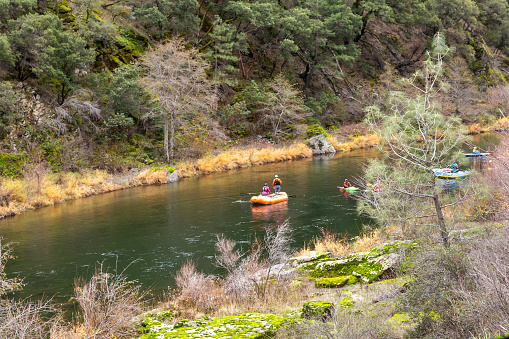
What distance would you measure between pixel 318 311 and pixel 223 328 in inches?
58.7

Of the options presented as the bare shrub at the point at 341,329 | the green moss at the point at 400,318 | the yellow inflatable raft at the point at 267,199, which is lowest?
the yellow inflatable raft at the point at 267,199

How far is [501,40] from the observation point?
69188mm

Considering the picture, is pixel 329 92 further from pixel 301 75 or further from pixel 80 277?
pixel 80 277

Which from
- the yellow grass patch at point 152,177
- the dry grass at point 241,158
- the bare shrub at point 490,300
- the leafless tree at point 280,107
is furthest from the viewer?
the leafless tree at point 280,107

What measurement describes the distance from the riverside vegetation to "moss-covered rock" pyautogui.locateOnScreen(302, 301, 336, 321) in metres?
0.04

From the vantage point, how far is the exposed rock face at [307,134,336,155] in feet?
138

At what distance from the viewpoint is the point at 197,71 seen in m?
35.2

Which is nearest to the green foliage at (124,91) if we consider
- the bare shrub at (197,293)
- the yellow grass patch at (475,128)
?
the bare shrub at (197,293)

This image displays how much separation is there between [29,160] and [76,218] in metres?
9.08

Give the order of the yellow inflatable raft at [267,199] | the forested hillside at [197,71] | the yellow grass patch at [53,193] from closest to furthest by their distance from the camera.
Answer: the yellow inflatable raft at [267,199] < the yellow grass patch at [53,193] < the forested hillside at [197,71]

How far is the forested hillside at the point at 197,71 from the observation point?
29.3 meters

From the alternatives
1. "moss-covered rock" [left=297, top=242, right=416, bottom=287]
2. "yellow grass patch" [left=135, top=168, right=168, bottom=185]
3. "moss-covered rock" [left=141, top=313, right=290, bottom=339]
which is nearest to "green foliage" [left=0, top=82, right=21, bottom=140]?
"yellow grass patch" [left=135, top=168, right=168, bottom=185]

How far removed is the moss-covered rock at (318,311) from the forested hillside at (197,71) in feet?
50.1

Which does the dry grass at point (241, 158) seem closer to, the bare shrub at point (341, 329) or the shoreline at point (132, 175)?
the shoreline at point (132, 175)
